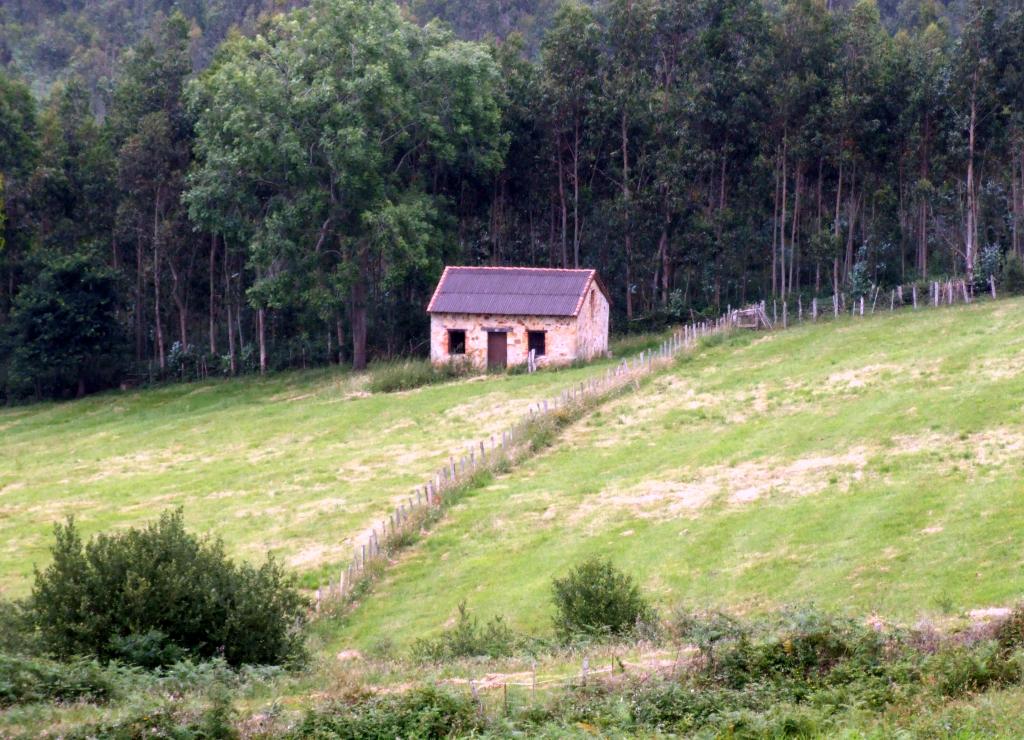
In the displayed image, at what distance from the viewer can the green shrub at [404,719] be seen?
14.6m

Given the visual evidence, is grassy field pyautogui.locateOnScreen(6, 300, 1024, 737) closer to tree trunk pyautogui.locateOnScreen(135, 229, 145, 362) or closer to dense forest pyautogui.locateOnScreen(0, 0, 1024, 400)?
dense forest pyautogui.locateOnScreen(0, 0, 1024, 400)

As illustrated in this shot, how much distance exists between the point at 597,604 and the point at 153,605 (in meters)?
6.91

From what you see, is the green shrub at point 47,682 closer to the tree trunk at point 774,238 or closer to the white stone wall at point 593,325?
the white stone wall at point 593,325

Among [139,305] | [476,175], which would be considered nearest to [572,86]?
[476,175]

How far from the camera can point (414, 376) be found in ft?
175

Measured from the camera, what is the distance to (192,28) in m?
122

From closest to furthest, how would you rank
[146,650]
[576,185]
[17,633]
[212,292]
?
[146,650] → [17,633] → [576,185] → [212,292]

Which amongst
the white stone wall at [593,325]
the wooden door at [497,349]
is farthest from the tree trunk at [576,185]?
the wooden door at [497,349]

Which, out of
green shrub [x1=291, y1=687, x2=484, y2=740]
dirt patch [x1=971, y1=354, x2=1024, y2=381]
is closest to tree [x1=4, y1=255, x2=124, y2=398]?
dirt patch [x1=971, y1=354, x2=1024, y2=381]

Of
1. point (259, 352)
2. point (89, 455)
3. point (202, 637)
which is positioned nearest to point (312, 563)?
point (202, 637)

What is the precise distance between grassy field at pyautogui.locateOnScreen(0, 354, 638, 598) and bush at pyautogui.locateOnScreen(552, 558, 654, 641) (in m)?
9.36

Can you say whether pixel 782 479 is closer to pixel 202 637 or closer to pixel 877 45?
pixel 202 637

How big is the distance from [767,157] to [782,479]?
35978 millimetres

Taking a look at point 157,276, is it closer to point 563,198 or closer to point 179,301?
point 179,301
